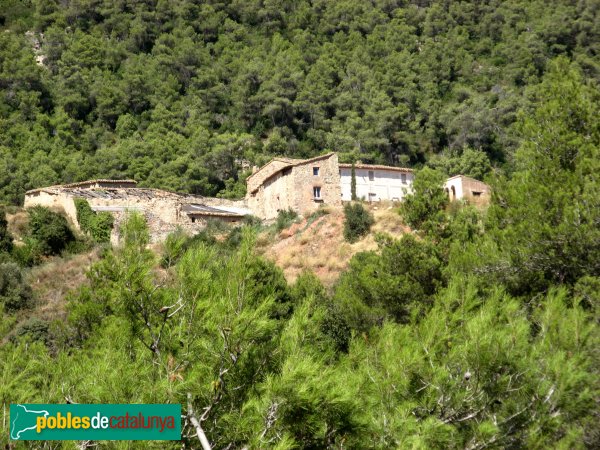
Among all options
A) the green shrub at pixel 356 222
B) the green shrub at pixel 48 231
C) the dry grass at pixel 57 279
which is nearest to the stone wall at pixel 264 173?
the green shrub at pixel 356 222

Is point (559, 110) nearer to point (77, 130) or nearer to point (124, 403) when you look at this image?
point (124, 403)

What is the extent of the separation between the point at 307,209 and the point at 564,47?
3859 centimetres

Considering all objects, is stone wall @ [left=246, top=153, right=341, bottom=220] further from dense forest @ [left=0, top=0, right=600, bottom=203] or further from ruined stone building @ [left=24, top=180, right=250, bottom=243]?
dense forest @ [left=0, top=0, right=600, bottom=203]

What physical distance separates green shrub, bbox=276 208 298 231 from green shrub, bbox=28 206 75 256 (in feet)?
31.2

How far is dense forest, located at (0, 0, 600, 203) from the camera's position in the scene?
47531mm

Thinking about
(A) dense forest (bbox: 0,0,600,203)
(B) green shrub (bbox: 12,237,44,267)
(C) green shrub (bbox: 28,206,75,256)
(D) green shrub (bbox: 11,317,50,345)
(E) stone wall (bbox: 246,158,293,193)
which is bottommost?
(D) green shrub (bbox: 11,317,50,345)

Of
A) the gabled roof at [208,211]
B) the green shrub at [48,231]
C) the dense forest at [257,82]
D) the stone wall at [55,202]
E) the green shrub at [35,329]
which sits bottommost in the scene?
the green shrub at [35,329]

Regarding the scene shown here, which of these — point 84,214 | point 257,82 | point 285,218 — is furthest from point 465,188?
point 257,82

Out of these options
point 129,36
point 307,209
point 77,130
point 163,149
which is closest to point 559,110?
point 307,209

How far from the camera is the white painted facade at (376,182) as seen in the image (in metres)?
35.8

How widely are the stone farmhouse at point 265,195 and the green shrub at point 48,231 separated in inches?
59.8

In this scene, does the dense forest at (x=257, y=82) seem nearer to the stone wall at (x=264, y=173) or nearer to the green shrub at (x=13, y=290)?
the stone wall at (x=264, y=173)

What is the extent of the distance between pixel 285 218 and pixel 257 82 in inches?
1127

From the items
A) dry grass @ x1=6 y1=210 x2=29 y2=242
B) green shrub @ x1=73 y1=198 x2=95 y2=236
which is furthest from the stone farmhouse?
dry grass @ x1=6 y1=210 x2=29 y2=242
